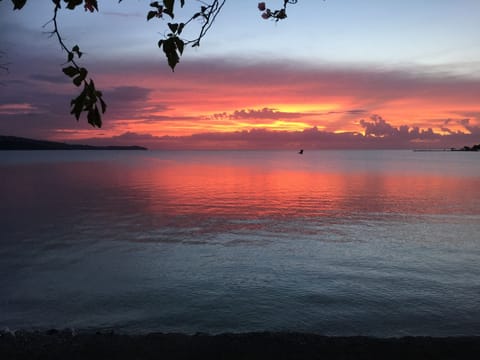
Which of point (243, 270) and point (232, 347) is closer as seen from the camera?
point (232, 347)

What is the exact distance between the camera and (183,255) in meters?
21.0

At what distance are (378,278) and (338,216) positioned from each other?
16553 millimetres

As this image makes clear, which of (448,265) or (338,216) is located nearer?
(448,265)

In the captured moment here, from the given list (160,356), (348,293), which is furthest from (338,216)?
(160,356)

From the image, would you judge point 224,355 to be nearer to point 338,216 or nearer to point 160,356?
point 160,356

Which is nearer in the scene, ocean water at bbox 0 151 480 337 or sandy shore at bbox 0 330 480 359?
sandy shore at bbox 0 330 480 359

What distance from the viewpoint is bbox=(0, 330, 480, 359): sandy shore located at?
9.05 metres

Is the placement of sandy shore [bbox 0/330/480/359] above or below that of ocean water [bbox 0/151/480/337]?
above

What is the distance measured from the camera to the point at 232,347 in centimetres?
941

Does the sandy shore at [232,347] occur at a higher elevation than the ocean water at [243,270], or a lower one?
higher

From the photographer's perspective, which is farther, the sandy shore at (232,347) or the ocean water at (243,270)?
the ocean water at (243,270)

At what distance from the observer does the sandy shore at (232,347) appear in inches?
356

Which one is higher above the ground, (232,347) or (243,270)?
(232,347)

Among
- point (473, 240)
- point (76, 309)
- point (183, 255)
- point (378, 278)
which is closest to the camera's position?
point (76, 309)
